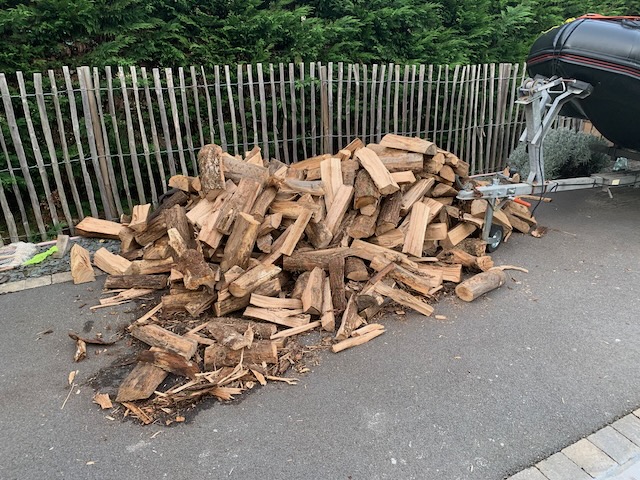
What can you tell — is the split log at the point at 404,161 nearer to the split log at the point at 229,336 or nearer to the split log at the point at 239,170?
the split log at the point at 239,170

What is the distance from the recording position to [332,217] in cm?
435

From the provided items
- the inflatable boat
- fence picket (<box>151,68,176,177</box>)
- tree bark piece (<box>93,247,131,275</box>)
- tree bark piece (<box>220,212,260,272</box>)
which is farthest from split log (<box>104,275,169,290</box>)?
the inflatable boat

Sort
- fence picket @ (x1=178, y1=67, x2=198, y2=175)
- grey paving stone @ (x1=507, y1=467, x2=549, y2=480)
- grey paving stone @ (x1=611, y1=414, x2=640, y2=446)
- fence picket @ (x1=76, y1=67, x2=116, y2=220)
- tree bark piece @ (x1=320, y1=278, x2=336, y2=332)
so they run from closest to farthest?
grey paving stone @ (x1=507, y1=467, x2=549, y2=480)
grey paving stone @ (x1=611, y1=414, x2=640, y2=446)
tree bark piece @ (x1=320, y1=278, x2=336, y2=332)
fence picket @ (x1=76, y1=67, x2=116, y2=220)
fence picket @ (x1=178, y1=67, x2=198, y2=175)

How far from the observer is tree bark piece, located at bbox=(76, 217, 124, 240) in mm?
5250

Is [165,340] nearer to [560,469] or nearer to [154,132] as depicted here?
[560,469]

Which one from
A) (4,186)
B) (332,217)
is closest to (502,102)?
(332,217)

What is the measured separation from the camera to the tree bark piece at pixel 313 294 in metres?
3.72

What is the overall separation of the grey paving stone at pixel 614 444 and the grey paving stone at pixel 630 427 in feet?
0.11

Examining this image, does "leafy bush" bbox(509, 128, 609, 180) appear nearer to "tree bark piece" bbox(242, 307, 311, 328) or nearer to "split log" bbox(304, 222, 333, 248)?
"split log" bbox(304, 222, 333, 248)

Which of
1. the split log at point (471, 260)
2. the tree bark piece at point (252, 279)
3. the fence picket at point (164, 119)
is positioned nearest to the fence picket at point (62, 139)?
the fence picket at point (164, 119)

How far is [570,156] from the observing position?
7000 mm

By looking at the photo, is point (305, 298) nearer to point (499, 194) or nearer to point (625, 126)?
point (499, 194)

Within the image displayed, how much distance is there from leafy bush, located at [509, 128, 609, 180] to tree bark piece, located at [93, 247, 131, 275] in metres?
5.61

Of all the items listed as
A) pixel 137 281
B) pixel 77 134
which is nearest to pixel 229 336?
pixel 137 281
